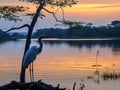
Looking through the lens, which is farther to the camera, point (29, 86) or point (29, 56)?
point (29, 56)

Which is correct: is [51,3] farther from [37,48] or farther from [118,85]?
[118,85]

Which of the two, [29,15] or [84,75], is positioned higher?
[29,15]

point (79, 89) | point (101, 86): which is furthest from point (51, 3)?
point (101, 86)

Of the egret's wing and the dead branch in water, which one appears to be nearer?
the dead branch in water

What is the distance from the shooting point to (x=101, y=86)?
1089 inches

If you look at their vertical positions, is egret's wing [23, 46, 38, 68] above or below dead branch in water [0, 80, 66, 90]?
above

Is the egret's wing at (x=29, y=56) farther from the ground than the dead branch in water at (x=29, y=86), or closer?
farther from the ground

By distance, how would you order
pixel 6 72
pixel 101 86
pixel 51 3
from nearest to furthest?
pixel 51 3 < pixel 101 86 < pixel 6 72

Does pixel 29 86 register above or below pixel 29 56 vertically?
below

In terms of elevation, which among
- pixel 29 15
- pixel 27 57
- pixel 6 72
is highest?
pixel 29 15

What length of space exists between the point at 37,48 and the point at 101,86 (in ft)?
26.2

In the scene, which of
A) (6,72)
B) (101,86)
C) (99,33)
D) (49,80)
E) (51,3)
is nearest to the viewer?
(51,3)

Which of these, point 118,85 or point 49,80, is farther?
point 49,80

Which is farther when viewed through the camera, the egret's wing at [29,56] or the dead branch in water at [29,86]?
the egret's wing at [29,56]
